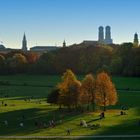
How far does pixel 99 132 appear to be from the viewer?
54094mm

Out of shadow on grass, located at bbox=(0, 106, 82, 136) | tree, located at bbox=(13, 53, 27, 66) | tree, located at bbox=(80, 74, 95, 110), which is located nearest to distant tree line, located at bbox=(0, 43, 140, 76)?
tree, located at bbox=(13, 53, 27, 66)

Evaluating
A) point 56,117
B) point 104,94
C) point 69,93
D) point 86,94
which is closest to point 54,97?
point 69,93

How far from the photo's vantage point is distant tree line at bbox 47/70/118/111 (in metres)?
77.5

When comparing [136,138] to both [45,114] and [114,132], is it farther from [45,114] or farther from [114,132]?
[45,114]

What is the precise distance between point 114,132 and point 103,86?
25.3 m

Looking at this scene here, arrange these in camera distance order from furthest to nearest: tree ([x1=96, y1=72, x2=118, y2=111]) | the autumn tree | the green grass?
1. tree ([x1=96, y1=72, x2=118, y2=111])
2. the autumn tree
3. the green grass

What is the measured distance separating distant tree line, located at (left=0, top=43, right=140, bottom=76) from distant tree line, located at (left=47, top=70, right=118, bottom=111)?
61.3 m

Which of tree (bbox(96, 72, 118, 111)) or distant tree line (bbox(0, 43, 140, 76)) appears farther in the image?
distant tree line (bbox(0, 43, 140, 76))

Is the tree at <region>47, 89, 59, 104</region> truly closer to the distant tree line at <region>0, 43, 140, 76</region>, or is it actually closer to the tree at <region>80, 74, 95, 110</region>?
the tree at <region>80, 74, 95, 110</region>

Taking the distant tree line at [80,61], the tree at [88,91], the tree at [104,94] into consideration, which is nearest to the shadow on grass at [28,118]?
the tree at [88,91]

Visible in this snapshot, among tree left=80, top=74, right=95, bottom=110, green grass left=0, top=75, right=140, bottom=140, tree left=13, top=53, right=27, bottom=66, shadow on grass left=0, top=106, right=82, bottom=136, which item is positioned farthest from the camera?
tree left=13, top=53, right=27, bottom=66

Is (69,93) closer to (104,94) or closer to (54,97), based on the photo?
(54,97)

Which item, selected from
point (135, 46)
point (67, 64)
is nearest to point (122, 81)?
point (135, 46)

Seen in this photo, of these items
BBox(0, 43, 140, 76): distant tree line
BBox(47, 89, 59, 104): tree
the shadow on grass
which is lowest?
the shadow on grass
